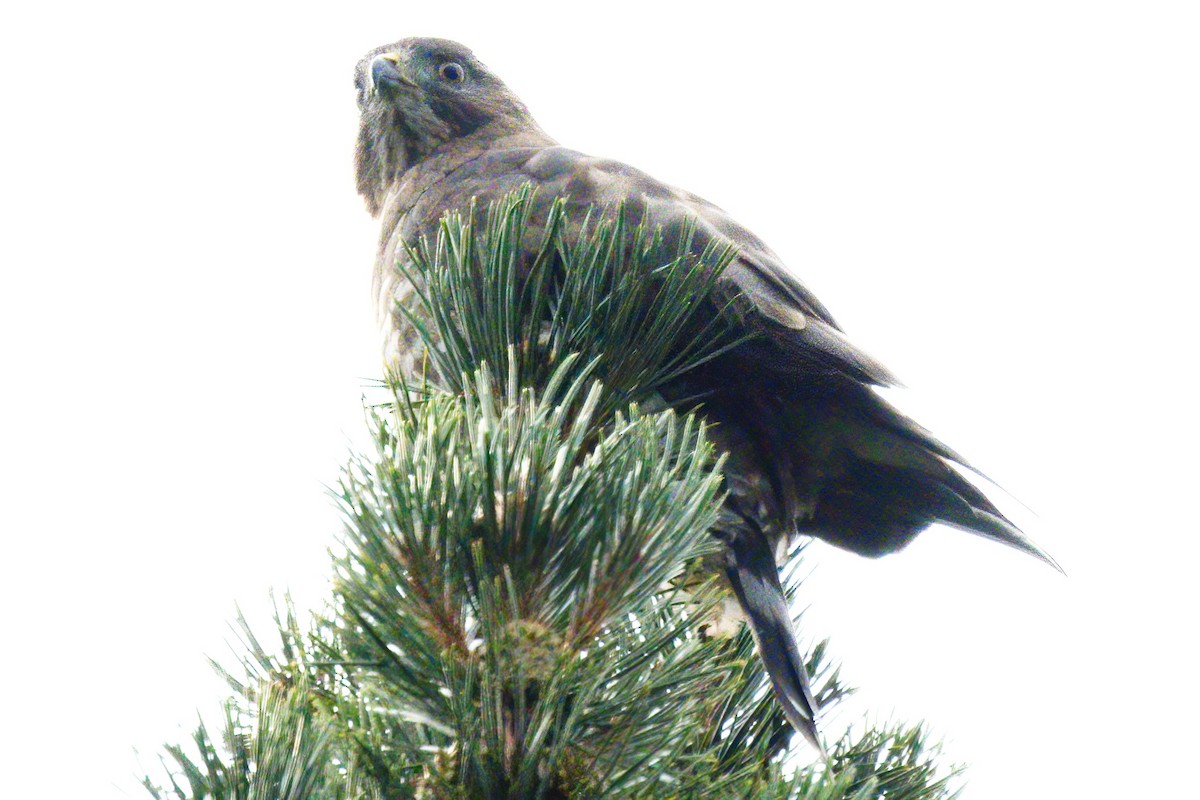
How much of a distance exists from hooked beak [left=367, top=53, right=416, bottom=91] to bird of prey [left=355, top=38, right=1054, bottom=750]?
1.08 meters

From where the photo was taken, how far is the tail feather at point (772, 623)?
1715 millimetres

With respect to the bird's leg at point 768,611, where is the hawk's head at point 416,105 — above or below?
above

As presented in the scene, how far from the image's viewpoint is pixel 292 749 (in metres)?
1.18

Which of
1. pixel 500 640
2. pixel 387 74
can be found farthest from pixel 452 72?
pixel 500 640

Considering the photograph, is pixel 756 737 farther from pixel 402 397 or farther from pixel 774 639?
pixel 402 397

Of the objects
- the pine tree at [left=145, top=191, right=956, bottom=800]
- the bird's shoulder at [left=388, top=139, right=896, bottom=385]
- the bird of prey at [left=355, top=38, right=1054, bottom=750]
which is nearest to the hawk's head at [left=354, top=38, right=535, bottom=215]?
the bird's shoulder at [left=388, top=139, right=896, bottom=385]

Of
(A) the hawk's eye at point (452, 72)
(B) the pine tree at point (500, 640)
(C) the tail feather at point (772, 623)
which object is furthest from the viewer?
(A) the hawk's eye at point (452, 72)

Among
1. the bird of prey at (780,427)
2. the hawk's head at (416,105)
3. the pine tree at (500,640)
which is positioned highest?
the hawk's head at (416,105)

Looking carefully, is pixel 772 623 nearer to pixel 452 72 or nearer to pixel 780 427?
pixel 780 427

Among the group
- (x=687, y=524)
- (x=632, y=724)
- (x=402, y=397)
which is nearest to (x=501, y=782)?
(x=632, y=724)

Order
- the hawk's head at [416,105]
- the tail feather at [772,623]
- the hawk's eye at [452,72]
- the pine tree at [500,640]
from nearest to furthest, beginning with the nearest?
the pine tree at [500,640] < the tail feather at [772,623] < the hawk's head at [416,105] < the hawk's eye at [452,72]

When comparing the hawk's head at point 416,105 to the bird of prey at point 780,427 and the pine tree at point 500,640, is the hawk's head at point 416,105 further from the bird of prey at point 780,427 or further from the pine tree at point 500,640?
the pine tree at point 500,640

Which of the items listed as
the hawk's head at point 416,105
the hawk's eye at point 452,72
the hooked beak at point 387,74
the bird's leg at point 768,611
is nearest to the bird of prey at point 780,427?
the bird's leg at point 768,611

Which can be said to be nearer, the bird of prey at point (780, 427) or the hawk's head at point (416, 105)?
the bird of prey at point (780, 427)
